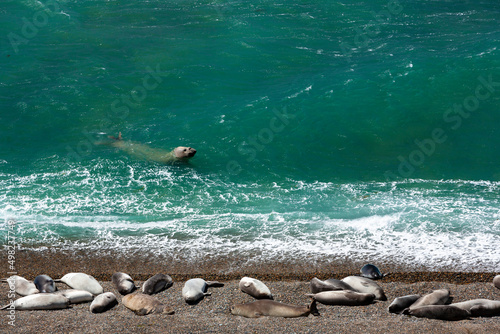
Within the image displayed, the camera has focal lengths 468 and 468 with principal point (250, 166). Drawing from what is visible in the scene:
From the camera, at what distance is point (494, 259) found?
34.5ft

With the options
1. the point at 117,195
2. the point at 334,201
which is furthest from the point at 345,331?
the point at 117,195

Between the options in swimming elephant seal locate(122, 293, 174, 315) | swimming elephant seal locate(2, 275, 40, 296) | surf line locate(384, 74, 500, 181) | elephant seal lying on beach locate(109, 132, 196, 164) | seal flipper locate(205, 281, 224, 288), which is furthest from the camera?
elephant seal lying on beach locate(109, 132, 196, 164)

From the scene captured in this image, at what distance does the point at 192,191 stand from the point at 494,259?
27.1 feet

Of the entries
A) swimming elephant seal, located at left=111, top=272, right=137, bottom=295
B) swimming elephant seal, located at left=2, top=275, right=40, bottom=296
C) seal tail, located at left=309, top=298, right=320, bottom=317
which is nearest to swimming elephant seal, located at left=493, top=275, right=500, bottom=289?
seal tail, located at left=309, top=298, right=320, bottom=317

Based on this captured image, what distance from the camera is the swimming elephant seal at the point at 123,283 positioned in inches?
367

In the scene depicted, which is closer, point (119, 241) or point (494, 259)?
point (494, 259)

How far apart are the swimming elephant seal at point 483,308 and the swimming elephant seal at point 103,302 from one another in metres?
6.29

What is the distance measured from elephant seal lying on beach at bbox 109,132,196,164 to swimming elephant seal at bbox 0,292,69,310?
7.49 m

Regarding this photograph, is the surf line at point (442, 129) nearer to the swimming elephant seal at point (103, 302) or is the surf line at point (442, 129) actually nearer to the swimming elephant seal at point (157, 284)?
the swimming elephant seal at point (157, 284)

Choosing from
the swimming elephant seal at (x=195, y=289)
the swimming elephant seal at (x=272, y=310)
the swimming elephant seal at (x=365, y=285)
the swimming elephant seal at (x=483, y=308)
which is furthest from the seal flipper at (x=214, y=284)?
the swimming elephant seal at (x=483, y=308)

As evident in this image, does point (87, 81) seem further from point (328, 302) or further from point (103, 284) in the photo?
point (328, 302)

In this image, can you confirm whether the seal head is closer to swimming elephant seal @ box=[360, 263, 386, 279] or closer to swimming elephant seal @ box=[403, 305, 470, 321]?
swimming elephant seal @ box=[360, 263, 386, 279]

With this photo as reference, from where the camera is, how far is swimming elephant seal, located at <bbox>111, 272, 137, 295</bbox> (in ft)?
30.6

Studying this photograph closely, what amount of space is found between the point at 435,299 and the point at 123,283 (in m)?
6.02
